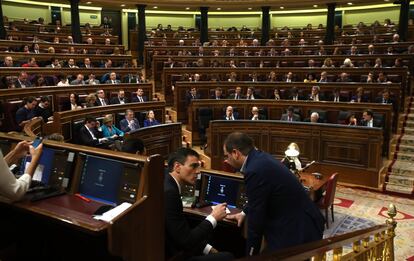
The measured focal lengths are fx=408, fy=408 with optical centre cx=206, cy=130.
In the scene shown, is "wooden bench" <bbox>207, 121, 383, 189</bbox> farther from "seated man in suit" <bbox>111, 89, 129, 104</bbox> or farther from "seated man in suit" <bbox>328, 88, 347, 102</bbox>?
"seated man in suit" <bbox>111, 89, 129, 104</bbox>

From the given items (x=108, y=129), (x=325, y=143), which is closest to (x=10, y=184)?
(x=108, y=129)

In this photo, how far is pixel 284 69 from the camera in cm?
1049

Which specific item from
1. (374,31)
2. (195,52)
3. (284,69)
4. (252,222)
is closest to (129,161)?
(252,222)

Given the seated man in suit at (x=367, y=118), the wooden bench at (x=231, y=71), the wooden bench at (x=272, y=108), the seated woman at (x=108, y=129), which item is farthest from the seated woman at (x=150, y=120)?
the seated man in suit at (x=367, y=118)

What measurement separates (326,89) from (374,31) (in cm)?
752

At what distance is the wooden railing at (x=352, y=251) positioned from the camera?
1414 millimetres

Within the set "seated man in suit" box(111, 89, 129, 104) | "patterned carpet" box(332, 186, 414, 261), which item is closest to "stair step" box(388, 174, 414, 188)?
"patterned carpet" box(332, 186, 414, 261)

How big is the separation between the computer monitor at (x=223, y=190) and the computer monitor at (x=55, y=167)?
0.99 metres

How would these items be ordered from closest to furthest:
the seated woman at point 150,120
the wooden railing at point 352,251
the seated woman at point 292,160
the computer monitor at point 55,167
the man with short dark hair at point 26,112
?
the wooden railing at point 352,251
the computer monitor at point 55,167
the seated woman at point 292,160
the man with short dark hair at point 26,112
the seated woman at point 150,120

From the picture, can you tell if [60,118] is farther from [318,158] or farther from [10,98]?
[318,158]

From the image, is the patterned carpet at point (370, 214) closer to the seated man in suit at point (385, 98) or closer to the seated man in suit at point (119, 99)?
the seated man in suit at point (385, 98)

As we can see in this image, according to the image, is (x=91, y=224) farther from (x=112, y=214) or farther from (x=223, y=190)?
(x=223, y=190)

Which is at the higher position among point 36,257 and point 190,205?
point 190,205

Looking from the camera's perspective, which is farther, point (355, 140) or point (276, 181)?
point (355, 140)
